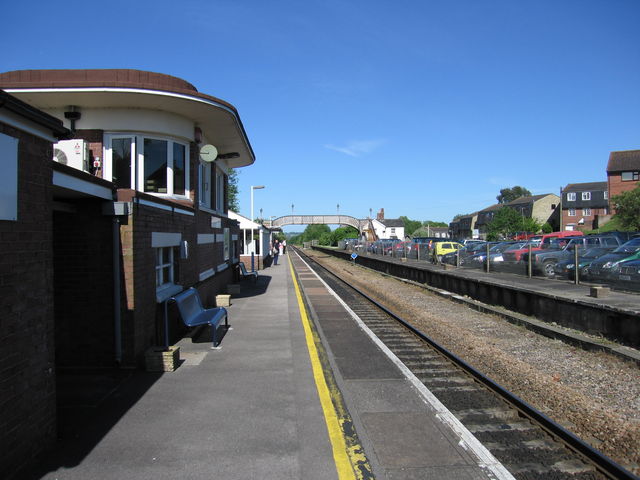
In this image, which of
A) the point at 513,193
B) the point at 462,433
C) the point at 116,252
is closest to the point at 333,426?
the point at 462,433

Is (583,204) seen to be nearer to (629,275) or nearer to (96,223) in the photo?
(629,275)

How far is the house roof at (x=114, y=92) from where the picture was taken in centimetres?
962

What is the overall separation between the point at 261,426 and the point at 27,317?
242 cm

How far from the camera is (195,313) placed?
879 cm

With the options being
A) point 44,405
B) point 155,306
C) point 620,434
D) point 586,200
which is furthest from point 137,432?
point 586,200

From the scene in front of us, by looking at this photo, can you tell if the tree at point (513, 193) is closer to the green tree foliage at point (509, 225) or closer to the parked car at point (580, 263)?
the green tree foliage at point (509, 225)

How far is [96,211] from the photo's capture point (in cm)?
629

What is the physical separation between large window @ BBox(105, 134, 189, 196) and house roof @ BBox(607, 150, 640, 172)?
60.6 metres

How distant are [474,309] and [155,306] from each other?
9.86m

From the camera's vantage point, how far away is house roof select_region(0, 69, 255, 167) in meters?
9.62

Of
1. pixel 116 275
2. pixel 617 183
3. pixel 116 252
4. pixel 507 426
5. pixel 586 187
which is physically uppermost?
pixel 586 187

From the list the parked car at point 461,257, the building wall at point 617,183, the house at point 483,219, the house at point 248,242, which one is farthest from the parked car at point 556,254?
the house at point 483,219

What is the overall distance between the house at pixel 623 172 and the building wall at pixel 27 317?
63.7 metres

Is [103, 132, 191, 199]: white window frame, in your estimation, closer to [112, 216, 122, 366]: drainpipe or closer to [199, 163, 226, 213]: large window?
[199, 163, 226, 213]: large window
